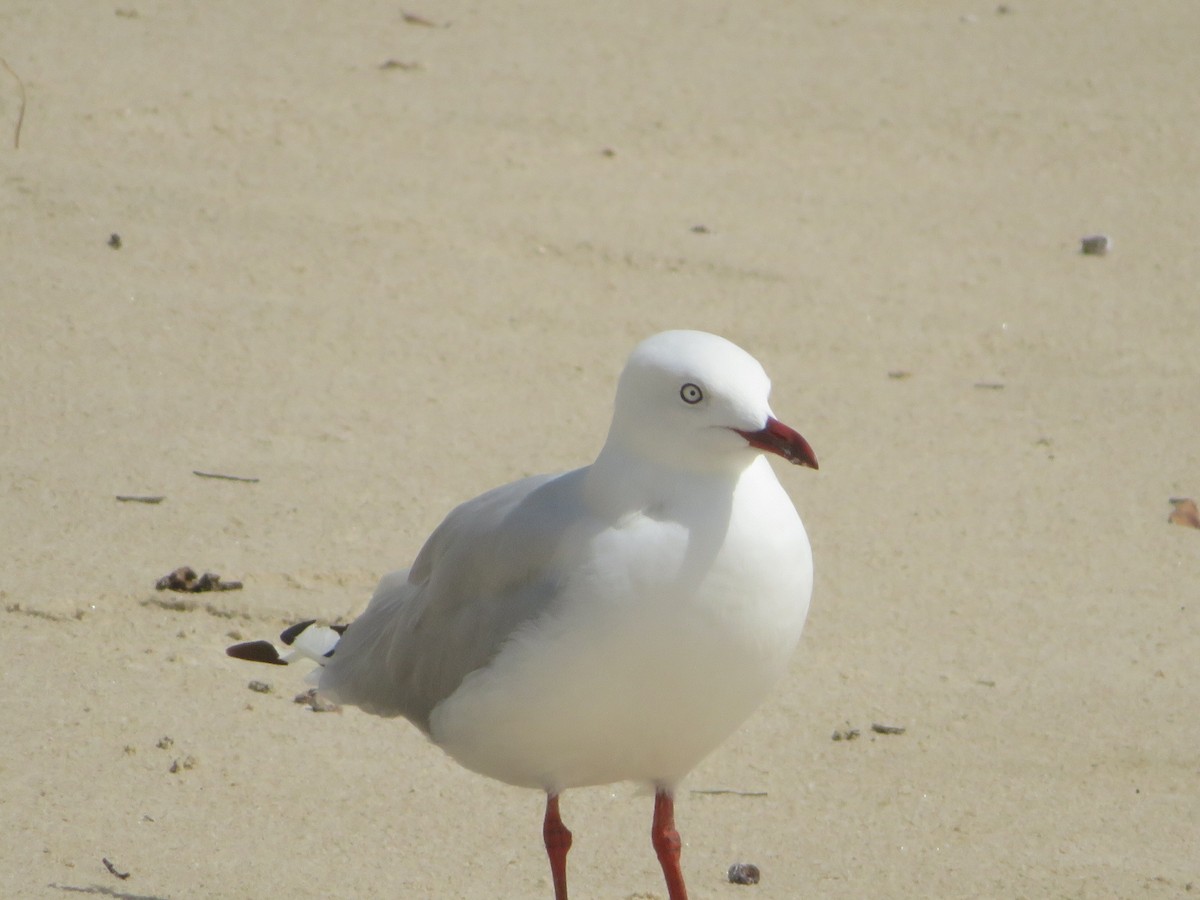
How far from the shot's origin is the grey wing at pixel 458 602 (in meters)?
3.47

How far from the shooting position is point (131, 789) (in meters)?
4.07

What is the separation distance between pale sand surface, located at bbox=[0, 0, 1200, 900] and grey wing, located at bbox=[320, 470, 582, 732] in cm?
37

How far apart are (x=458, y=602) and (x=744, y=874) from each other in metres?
0.93

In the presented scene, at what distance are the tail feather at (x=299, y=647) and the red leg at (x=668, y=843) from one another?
1.00 metres

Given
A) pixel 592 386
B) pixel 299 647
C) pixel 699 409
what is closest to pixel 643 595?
pixel 699 409

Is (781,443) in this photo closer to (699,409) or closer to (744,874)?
(699,409)

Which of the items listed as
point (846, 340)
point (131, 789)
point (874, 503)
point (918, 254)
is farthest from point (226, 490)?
point (918, 254)

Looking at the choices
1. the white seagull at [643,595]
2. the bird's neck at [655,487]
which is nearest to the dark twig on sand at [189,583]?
the white seagull at [643,595]

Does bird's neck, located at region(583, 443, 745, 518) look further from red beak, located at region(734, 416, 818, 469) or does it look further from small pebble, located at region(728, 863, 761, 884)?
small pebble, located at region(728, 863, 761, 884)

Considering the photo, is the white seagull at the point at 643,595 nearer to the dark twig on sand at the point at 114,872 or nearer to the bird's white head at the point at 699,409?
the bird's white head at the point at 699,409

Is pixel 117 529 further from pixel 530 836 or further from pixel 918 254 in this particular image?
pixel 918 254

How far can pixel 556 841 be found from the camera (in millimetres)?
3680

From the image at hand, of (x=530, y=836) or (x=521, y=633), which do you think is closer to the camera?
(x=521, y=633)

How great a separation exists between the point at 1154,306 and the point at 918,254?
44.6 inches
